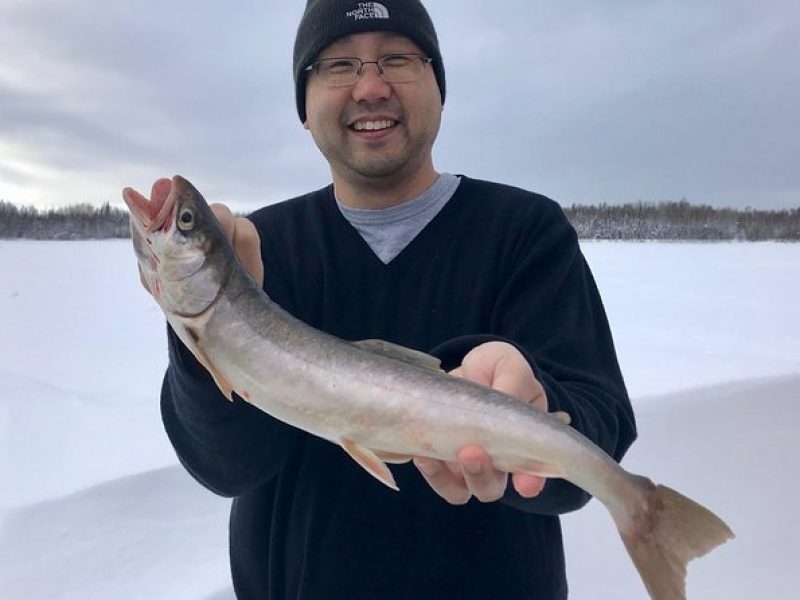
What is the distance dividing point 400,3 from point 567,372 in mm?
1480

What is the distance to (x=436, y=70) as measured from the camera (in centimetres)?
270

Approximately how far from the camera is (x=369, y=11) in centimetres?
240

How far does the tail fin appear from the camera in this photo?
1.91 m

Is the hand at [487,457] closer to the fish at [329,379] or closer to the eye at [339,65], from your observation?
the fish at [329,379]

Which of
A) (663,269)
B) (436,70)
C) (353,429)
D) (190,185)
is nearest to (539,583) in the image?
(353,429)

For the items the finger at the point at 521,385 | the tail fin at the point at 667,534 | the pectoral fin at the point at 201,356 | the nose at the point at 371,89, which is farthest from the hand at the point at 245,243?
the tail fin at the point at 667,534

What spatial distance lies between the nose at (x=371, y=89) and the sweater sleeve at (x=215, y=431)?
3.31ft

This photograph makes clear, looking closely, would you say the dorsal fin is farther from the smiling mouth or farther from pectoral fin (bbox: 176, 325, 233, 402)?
the smiling mouth

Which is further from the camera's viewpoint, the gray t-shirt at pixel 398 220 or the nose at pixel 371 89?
the gray t-shirt at pixel 398 220

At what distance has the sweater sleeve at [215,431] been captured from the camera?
1873 millimetres

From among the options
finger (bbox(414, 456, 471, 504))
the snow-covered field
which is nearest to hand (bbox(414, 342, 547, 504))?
finger (bbox(414, 456, 471, 504))

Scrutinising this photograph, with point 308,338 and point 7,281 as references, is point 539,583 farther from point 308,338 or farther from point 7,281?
point 7,281

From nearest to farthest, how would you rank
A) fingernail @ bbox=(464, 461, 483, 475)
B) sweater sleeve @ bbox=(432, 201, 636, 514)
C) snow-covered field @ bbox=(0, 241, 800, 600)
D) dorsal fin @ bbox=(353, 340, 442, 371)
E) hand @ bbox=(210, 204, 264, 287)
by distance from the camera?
1. fingernail @ bbox=(464, 461, 483, 475)
2. dorsal fin @ bbox=(353, 340, 442, 371)
3. sweater sleeve @ bbox=(432, 201, 636, 514)
4. hand @ bbox=(210, 204, 264, 287)
5. snow-covered field @ bbox=(0, 241, 800, 600)

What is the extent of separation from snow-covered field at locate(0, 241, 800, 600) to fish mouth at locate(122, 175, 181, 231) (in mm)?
2219
